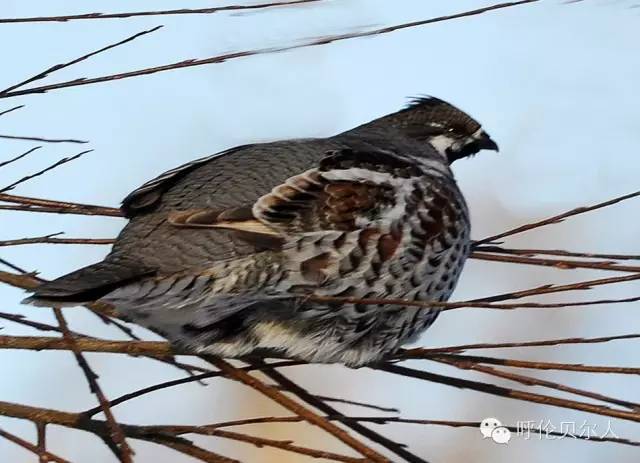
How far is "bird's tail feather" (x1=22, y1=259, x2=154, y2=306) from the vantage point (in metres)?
2.22

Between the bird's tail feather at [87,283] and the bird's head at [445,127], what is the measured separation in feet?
5.18

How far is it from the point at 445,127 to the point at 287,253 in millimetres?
1335

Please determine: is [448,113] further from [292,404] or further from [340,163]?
[292,404]

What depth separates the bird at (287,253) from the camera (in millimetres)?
2682

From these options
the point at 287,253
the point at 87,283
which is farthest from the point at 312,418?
the point at 287,253

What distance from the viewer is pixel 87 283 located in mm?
2318

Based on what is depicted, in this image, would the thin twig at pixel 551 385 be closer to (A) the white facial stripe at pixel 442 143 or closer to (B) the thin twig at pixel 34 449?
(B) the thin twig at pixel 34 449

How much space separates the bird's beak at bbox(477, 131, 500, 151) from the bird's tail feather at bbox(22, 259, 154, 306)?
5.68 ft

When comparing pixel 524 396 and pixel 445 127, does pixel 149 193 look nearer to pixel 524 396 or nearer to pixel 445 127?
pixel 524 396

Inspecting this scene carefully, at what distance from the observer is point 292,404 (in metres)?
2.12

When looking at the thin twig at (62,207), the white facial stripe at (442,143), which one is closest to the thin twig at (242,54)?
the thin twig at (62,207)

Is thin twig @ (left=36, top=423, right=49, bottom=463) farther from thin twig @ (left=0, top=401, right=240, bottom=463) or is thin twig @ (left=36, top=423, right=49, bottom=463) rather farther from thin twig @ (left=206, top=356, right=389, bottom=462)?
thin twig @ (left=206, top=356, right=389, bottom=462)

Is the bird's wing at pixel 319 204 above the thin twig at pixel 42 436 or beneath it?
above

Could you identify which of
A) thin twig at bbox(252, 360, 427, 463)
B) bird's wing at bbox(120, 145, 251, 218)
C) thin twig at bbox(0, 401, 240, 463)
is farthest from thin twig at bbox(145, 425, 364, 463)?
bird's wing at bbox(120, 145, 251, 218)
